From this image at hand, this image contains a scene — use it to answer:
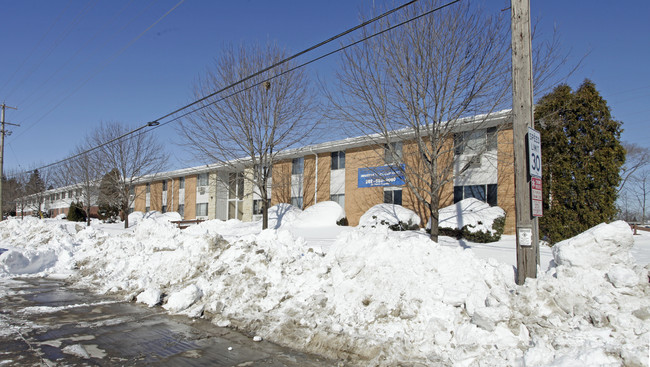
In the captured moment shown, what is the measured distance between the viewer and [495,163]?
1836 centimetres

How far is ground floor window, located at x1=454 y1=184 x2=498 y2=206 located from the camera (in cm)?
1855

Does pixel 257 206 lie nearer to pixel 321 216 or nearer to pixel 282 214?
pixel 282 214

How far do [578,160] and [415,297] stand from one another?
33.8 ft

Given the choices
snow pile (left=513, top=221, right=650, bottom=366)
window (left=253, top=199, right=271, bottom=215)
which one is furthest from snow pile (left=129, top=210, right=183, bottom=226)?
snow pile (left=513, top=221, right=650, bottom=366)

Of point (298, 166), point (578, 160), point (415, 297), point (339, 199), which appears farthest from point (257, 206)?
point (415, 297)

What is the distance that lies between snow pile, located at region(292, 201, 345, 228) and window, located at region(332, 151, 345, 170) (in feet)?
8.21

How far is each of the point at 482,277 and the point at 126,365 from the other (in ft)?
17.4

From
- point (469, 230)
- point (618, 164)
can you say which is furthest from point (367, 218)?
point (618, 164)

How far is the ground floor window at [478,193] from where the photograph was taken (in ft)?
60.8

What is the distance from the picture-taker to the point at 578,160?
13602 millimetres

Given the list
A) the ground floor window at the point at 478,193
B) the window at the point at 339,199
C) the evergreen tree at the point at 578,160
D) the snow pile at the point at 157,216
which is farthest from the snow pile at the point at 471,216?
the snow pile at the point at 157,216

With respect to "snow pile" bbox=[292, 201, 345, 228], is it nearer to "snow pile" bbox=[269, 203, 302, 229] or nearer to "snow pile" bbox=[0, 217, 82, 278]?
"snow pile" bbox=[269, 203, 302, 229]

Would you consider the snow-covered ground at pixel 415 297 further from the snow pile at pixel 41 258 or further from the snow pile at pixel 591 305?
the snow pile at pixel 41 258

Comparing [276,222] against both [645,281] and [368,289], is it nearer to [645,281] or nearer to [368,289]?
[368,289]
